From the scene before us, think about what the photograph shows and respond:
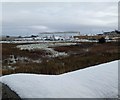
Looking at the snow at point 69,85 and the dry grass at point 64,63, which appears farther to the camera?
the dry grass at point 64,63

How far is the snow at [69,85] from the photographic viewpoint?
14.9ft

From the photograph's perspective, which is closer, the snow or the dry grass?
the snow

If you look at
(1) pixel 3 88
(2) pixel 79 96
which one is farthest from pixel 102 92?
(1) pixel 3 88

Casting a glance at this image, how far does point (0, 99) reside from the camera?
4.75 metres

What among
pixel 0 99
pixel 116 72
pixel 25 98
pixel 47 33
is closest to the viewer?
pixel 25 98

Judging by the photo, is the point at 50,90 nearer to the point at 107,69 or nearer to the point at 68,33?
the point at 107,69

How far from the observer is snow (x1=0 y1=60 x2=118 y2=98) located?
454 cm

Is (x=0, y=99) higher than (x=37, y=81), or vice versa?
(x=37, y=81)

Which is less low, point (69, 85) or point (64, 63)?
point (69, 85)

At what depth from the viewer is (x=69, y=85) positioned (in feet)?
15.8

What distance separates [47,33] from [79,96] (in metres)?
113

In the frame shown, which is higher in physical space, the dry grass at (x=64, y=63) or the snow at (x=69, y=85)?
the snow at (x=69, y=85)

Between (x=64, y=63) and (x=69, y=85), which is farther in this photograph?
(x=64, y=63)

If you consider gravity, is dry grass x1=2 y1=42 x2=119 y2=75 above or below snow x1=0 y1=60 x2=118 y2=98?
below
